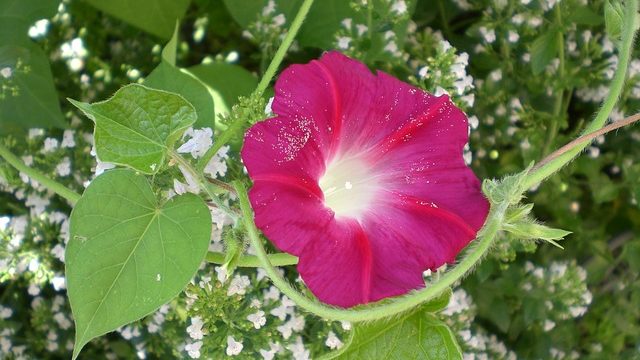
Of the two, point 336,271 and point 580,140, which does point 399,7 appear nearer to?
point 580,140

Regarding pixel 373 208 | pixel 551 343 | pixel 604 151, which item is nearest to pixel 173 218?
pixel 373 208

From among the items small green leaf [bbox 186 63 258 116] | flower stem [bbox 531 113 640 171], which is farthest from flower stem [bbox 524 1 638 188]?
small green leaf [bbox 186 63 258 116]

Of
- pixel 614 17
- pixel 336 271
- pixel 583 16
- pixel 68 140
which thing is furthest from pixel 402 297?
pixel 583 16

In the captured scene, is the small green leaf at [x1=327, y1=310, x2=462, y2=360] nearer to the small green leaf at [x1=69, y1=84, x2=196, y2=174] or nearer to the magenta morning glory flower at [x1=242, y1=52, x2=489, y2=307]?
the magenta morning glory flower at [x1=242, y1=52, x2=489, y2=307]

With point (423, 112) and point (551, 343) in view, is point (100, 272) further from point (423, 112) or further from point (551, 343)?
point (551, 343)

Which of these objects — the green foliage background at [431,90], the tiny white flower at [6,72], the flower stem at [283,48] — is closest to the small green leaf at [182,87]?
the green foliage background at [431,90]

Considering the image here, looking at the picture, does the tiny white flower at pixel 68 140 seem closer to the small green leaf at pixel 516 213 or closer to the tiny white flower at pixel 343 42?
the tiny white flower at pixel 343 42
